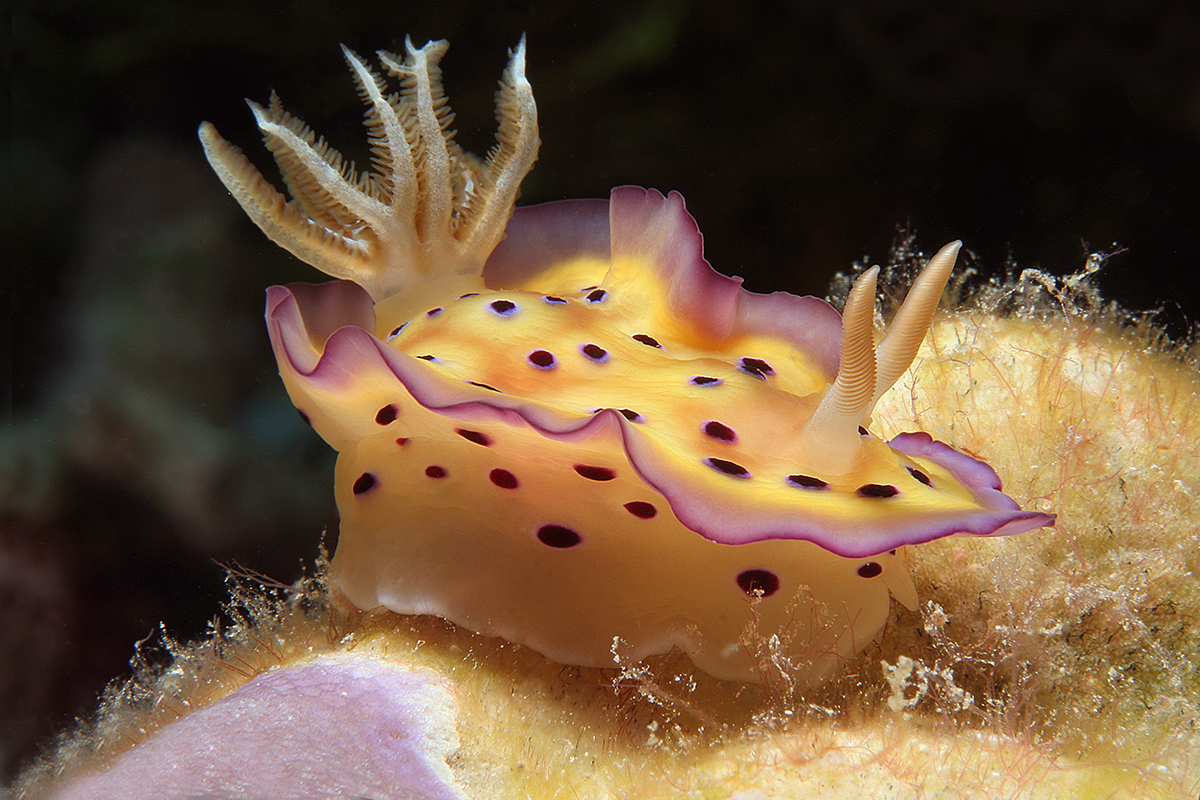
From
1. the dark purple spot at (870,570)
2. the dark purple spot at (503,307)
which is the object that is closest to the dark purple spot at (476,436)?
the dark purple spot at (503,307)

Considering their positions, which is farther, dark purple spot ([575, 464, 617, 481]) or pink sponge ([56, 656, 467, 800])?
dark purple spot ([575, 464, 617, 481])

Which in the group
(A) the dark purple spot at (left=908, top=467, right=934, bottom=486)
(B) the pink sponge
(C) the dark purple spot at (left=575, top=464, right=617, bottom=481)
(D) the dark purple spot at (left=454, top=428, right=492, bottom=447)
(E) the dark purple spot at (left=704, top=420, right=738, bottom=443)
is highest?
(A) the dark purple spot at (left=908, top=467, right=934, bottom=486)

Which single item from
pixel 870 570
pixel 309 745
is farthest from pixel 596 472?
pixel 309 745

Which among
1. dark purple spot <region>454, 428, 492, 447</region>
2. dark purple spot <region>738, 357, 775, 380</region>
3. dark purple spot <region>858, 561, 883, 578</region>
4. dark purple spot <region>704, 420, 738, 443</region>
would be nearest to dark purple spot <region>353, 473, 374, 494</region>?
dark purple spot <region>454, 428, 492, 447</region>

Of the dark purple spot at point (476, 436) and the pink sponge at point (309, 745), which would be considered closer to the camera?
the pink sponge at point (309, 745)

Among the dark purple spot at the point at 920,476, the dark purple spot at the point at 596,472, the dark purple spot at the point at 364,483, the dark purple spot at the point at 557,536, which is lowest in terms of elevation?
the dark purple spot at the point at 364,483

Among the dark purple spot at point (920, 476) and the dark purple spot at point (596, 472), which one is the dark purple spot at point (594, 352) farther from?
the dark purple spot at point (920, 476)

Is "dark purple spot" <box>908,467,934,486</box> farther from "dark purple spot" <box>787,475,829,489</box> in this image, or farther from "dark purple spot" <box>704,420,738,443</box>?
"dark purple spot" <box>704,420,738,443</box>
